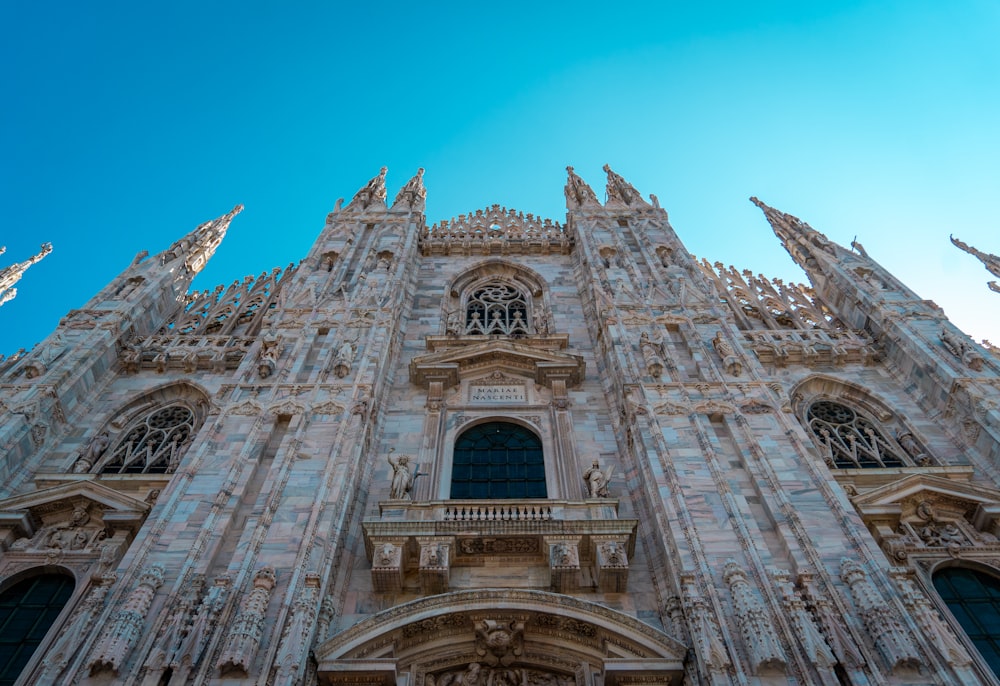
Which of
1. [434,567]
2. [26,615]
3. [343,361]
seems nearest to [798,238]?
[343,361]

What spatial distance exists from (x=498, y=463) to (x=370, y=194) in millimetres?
13387

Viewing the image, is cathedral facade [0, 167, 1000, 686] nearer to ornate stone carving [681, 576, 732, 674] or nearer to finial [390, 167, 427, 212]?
ornate stone carving [681, 576, 732, 674]

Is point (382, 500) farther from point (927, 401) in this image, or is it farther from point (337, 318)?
point (927, 401)

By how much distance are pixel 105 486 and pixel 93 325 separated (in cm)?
494

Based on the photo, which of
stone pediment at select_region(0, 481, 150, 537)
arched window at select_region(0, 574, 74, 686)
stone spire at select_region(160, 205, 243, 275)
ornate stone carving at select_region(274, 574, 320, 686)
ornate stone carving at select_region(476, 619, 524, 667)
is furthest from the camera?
stone spire at select_region(160, 205, 243, 275)

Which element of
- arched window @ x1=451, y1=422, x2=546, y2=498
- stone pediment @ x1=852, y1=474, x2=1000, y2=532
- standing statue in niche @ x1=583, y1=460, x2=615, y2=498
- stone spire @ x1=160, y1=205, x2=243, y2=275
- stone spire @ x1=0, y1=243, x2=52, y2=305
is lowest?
stone pediment @ x1=852, y1=474, x2=1000, y2=532

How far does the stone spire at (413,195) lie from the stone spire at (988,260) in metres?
14.8

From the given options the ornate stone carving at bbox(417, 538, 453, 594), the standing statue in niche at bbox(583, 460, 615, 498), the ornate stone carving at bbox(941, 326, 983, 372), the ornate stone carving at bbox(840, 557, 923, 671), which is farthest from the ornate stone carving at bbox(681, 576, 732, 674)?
the ornate stone carving at bbox(941, 326, 983, 372)

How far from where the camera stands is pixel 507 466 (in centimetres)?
1376

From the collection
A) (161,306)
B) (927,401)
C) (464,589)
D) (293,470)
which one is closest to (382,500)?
(293,470)

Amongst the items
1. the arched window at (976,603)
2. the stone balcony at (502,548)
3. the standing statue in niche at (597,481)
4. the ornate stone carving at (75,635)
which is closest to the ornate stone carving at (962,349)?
the arched window at (976,603)

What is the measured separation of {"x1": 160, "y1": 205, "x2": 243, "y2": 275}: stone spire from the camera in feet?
66.3

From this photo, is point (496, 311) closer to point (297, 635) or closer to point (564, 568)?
point (564, 568)

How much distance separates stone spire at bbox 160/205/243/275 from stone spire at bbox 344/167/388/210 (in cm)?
395
